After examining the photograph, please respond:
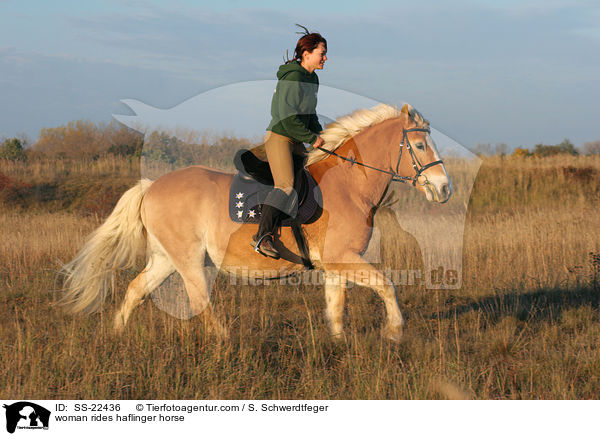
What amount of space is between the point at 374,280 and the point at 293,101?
72.7 inches

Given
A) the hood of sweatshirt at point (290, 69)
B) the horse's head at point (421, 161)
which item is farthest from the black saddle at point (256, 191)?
the horse's head at point (421, 161)

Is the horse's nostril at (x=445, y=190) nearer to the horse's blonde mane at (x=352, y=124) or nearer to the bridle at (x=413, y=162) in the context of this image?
the bridle at (x=413, y=162)

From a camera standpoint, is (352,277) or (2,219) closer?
(352,277)

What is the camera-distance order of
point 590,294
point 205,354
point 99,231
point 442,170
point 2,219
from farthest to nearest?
point 2,219 → point 590,294 → point 99,231 → point 442,170 → point 205,354

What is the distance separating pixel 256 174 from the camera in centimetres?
526

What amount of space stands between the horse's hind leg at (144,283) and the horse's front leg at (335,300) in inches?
69.0

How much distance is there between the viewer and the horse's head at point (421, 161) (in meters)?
5.04

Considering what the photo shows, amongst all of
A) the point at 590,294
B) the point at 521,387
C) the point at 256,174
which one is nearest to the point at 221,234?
the point at 256,174

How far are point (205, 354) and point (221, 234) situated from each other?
49.1 inches
